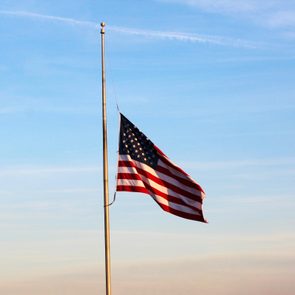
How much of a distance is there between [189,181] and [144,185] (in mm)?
2153

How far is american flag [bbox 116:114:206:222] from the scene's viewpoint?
80000mm

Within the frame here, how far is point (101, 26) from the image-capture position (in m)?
81.6

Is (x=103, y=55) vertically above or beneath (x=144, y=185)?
above

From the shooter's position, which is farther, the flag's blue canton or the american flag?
the flag's blue canton

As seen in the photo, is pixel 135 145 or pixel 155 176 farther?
pixel 135 145

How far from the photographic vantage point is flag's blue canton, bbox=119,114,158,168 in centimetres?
8056

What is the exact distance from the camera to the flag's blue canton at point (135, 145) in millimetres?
80562

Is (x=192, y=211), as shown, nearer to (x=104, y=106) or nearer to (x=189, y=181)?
(x=189, y=181)

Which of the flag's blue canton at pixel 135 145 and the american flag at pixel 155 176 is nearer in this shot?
the american flag at pixel 155 176

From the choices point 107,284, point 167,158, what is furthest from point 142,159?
point 107,284

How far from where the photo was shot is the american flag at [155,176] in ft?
262

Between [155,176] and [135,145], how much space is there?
1.79 metres

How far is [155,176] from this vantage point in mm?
80500

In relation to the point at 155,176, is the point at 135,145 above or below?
above
